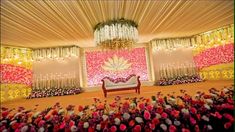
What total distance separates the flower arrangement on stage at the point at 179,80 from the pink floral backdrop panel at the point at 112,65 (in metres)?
1.18

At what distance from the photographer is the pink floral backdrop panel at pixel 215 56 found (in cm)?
917

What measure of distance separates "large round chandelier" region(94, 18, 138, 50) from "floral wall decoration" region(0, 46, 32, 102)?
566 cm

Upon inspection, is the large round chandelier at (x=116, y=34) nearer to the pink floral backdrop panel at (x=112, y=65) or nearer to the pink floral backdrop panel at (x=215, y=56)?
the pink floral backdrop panel at (x=112, y=65)

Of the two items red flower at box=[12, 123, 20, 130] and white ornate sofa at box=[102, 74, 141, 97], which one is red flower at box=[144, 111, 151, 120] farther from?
white ornate sofa at box=[102, 74, 141, 97]

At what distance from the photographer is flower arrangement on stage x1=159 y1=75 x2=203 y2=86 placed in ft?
33.9

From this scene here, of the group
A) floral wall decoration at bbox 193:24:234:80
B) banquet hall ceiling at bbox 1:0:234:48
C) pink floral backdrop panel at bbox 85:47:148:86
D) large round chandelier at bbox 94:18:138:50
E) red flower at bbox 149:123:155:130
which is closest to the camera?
red flower at bbox 149:123:155:130

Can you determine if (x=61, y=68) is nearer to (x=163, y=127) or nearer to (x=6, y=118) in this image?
(x=6, y=118)

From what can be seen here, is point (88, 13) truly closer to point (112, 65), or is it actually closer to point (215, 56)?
point (112, 65)

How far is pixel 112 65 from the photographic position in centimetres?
1083

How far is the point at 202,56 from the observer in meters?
10.7

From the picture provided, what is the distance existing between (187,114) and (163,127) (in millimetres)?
266

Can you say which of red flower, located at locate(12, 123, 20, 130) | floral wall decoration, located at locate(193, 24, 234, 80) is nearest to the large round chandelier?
red flower, located at locate(12, 123, 20, 130)

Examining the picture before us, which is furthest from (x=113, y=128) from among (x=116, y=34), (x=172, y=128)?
(x=116, y=34)

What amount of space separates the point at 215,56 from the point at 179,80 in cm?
246
